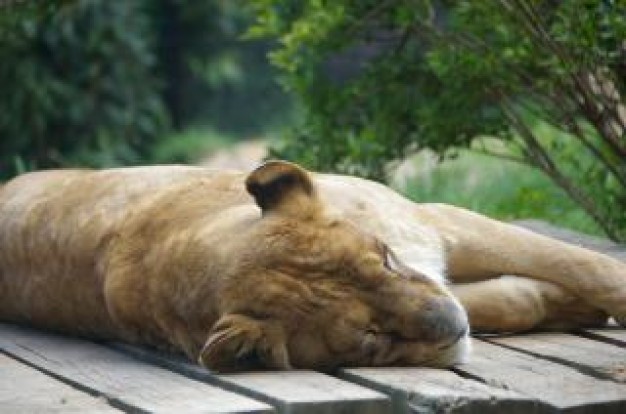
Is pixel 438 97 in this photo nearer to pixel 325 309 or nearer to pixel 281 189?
pixel 281 189

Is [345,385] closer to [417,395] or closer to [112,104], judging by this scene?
[417,395]

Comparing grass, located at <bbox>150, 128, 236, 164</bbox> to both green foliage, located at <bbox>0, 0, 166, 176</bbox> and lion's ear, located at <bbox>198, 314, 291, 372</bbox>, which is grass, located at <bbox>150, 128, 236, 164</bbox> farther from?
lion's ear, located at <bbox>198, 314, 291, 372</bbox>

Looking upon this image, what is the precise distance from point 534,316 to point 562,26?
1002mm

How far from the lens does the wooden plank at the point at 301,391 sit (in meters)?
3.39

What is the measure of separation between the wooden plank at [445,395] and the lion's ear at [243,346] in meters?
0.19

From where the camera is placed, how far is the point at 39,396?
3.67 meters

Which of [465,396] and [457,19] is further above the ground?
[457,19]

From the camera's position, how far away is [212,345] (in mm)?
3656

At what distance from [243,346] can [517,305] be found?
2.85ft

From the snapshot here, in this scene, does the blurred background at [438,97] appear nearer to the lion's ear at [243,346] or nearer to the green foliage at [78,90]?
the green foliage at [78,90]

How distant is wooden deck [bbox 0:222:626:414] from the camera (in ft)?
11.3

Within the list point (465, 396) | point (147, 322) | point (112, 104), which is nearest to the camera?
point (465, 396)

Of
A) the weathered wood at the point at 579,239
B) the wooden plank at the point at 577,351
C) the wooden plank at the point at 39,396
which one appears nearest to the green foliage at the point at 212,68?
the weathered wood at the point at 579,239

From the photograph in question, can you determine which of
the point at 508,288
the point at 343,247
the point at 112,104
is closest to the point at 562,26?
the point at 508,288
